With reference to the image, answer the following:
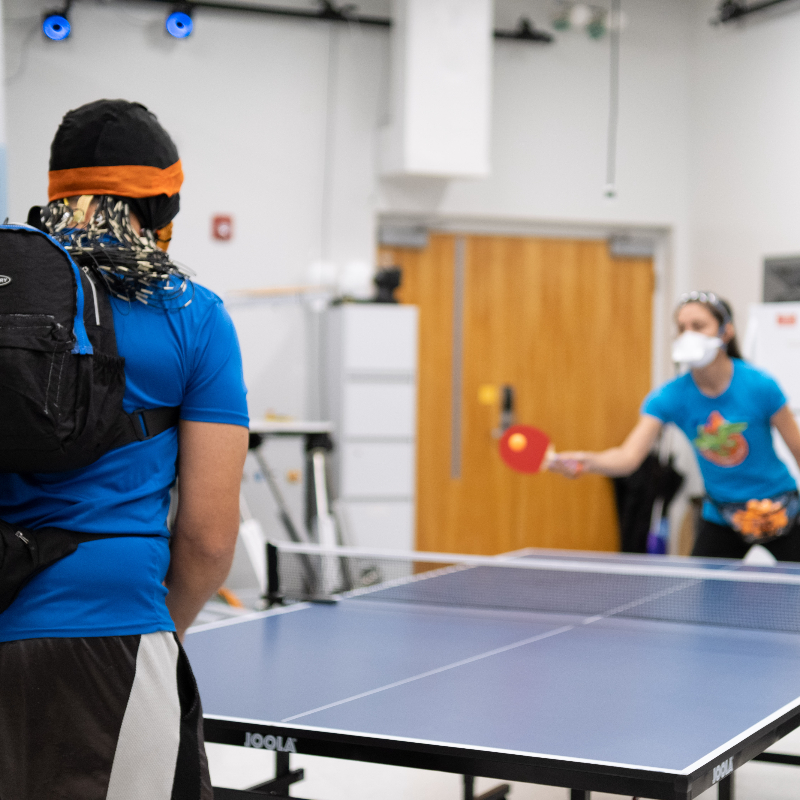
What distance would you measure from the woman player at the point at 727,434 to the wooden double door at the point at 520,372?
3.26m

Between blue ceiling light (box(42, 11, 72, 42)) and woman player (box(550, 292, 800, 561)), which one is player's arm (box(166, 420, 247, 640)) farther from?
blue ceiling light (box(42, 11, 72, 42))

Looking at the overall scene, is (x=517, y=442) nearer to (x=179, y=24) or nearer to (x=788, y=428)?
(x=788, y=428)

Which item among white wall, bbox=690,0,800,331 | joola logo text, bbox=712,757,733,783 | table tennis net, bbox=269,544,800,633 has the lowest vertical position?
table tennis net, bbox=269,544,800,633

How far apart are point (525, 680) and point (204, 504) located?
931mm

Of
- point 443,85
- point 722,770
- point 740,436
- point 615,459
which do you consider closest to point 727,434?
point 740,436

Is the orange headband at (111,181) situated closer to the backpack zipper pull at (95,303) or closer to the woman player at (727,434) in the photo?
the backpack zipper pull at (95,303)

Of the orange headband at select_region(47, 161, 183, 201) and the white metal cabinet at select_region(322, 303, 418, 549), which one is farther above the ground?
the orange headband at select_region(47, 161, 183, 201)

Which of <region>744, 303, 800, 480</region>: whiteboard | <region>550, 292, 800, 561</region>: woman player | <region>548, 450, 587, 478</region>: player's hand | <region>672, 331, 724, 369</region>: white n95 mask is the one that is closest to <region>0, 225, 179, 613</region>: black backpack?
<region>548, 450, 587, 478</region>: player's hand

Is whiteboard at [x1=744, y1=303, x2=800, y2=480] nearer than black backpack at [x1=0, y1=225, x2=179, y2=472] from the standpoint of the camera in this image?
No

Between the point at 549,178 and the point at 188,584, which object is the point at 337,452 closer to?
the point at 549,178

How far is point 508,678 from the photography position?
2.09 meters

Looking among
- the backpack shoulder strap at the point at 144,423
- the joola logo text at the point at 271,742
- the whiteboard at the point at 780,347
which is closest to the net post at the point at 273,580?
the joola logo text at the point at 271,742

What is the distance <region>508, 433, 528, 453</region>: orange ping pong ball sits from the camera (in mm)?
3098

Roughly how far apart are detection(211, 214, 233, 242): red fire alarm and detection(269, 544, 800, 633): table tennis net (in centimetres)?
334
